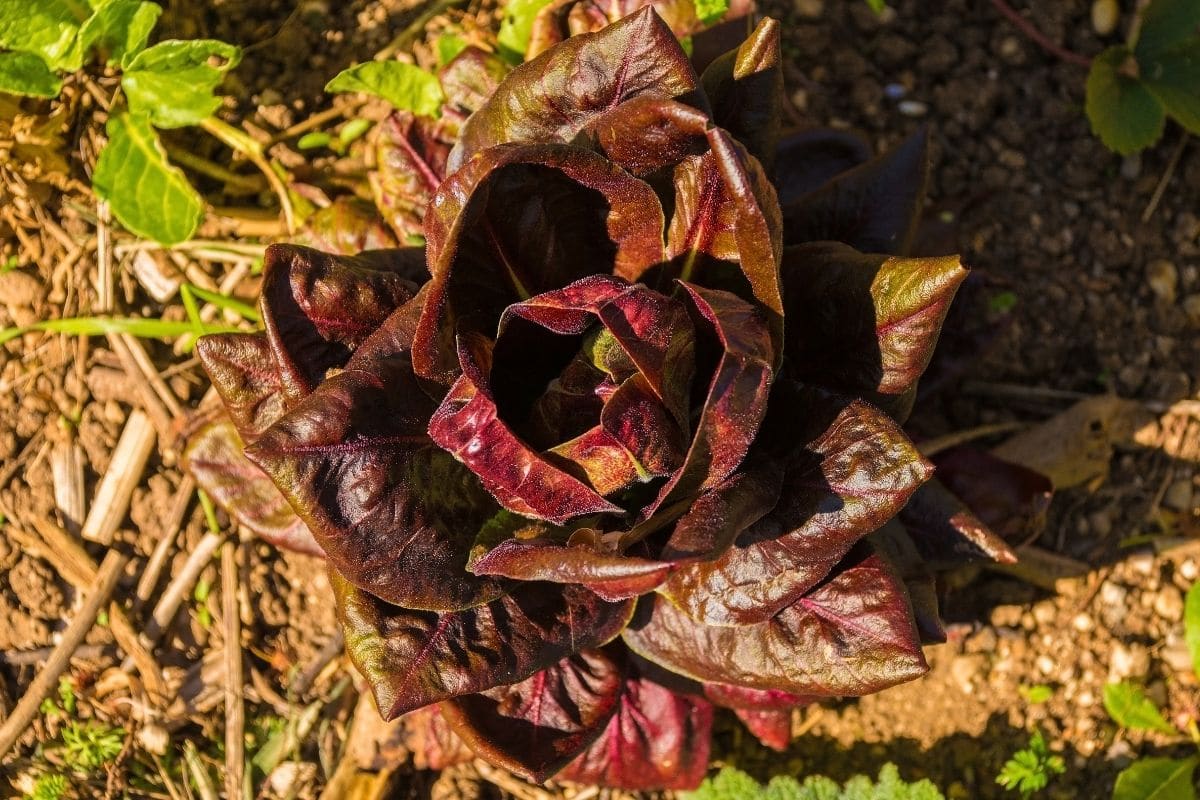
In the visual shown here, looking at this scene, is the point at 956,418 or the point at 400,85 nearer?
the point at 400,85

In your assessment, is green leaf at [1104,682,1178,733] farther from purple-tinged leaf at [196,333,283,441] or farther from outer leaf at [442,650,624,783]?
purple-tinged leaf at [196,333,283,441]

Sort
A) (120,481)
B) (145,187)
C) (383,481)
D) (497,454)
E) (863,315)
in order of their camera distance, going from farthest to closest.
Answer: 1. (120,481)
2. (145,187)
3. (863,315)
4. (383,481)
5. (497,454)

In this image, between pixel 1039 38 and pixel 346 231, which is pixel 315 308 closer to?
pixel 346 231

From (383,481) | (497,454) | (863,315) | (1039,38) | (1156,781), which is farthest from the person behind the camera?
(1039,38)

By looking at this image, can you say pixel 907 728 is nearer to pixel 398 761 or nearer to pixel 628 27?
pixel 398 761

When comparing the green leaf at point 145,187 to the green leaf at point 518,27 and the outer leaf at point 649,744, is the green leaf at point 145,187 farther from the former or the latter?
the outer leaf at point 649,744

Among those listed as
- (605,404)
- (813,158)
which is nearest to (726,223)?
(605,404)

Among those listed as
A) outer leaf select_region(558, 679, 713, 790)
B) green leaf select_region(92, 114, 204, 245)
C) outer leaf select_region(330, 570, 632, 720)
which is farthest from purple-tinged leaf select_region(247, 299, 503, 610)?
green leaf select_region(92, 114, 204, 245)

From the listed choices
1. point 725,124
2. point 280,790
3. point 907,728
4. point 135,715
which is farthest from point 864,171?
point 135,715
